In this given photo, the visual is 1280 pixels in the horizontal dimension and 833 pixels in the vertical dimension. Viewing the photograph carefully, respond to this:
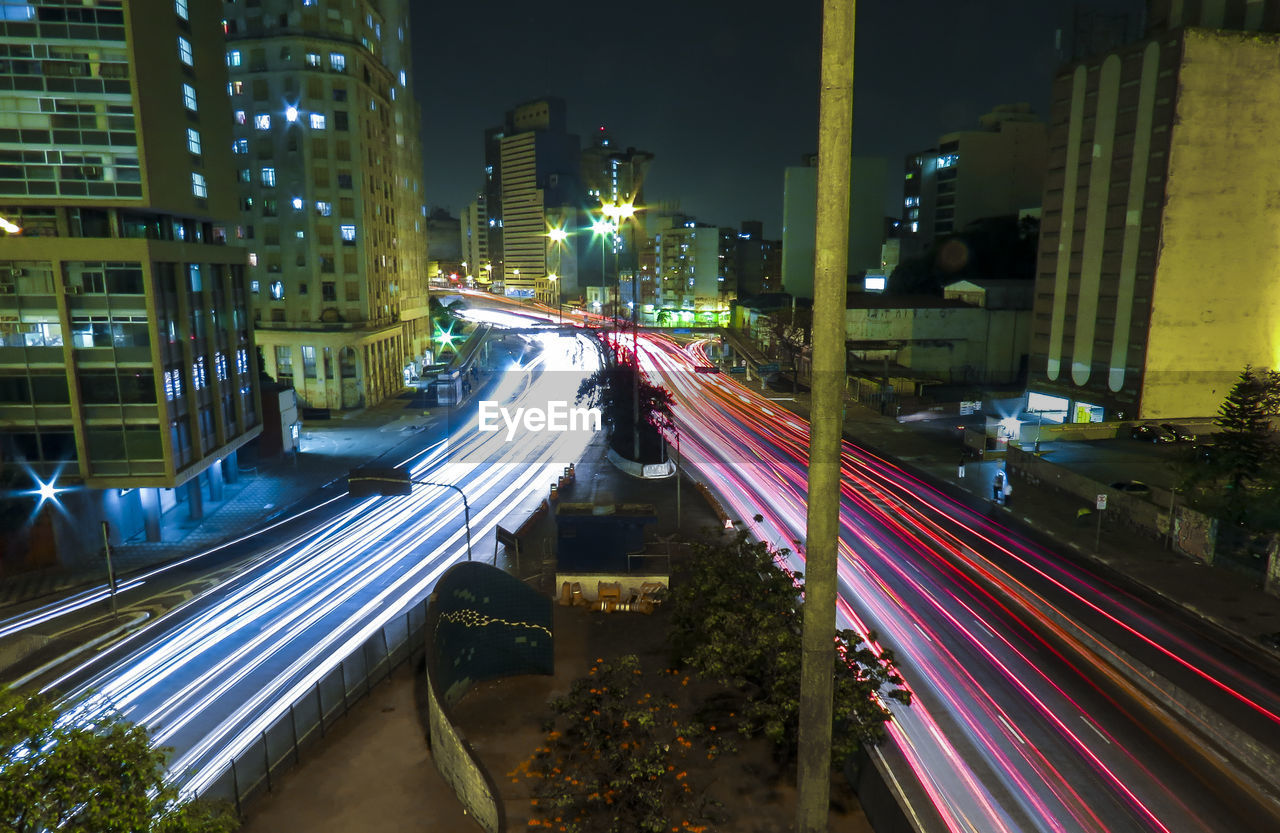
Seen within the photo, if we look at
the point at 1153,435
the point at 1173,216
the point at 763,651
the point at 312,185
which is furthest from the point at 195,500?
the point at 1173,216

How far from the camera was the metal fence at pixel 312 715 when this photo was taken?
14172 millimetres

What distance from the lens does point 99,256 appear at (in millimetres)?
28188

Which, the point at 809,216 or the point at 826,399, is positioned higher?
the point at 809,216

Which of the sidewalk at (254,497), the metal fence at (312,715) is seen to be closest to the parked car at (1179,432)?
the metal fence at (312,715)

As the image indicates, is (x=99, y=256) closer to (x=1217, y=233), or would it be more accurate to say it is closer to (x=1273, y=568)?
(x=1273, y=568)

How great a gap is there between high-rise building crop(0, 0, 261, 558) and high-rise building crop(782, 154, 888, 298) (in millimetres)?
82383

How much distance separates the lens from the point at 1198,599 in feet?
70.9

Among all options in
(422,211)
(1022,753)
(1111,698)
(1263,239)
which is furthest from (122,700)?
(422,211)

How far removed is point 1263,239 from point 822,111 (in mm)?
50597

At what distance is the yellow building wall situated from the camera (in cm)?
3922

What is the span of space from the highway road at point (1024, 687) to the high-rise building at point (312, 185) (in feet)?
137

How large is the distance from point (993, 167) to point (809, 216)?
25.2 m

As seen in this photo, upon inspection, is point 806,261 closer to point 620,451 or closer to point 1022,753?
point 620,451

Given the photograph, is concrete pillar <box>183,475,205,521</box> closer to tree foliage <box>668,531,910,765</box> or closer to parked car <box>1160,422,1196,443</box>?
tree foliage <box>668,531,910,765</box>
